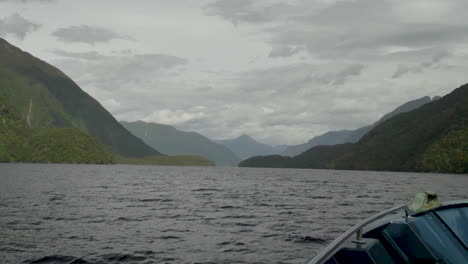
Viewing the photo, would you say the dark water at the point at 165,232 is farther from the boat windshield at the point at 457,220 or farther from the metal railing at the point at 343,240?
the metal railing at the point at 343,240

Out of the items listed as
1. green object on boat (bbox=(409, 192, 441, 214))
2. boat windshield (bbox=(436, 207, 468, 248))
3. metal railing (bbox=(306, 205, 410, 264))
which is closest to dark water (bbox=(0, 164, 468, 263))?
boat windshield (bbox=(436, 207, 468, 248))

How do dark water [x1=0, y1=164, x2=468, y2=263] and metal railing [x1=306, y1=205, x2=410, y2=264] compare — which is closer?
metal railing [x1=306, y1=205, x2=410, y2=264]

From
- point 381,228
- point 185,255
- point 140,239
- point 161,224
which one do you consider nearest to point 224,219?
point 161,224

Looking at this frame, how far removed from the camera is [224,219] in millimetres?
35062

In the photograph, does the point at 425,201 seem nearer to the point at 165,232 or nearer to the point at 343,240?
the point at 343,240

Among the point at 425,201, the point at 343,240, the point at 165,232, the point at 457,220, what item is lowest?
the point at 165,232

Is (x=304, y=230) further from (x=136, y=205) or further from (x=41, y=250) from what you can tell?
(x=136, y=205)

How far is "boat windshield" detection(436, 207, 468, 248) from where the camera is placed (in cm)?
1012

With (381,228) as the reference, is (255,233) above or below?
below

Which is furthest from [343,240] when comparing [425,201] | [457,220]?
[457,220]

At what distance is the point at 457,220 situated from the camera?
412 inches

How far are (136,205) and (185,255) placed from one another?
2659 cm

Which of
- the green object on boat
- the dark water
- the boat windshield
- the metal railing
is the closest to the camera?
the metal railing

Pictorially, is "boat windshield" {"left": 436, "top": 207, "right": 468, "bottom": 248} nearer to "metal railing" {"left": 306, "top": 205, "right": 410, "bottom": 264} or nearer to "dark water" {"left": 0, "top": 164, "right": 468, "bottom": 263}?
"metal railing" {"left": 306, "top": 205, "right": 410, "bottom": 264}
